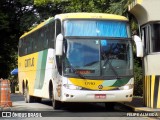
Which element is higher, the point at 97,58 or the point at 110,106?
the point at 97,58

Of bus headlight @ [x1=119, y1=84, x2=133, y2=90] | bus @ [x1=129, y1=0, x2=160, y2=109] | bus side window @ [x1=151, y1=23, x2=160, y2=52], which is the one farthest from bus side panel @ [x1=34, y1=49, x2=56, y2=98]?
bus side window @ [x1=151, y1=23, x2=160, y2=52]

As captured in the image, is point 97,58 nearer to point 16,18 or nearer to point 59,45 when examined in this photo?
point 59,45

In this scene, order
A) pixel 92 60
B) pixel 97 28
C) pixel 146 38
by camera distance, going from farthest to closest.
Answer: pixel 146 38
pixel 97 28
pixel 92 60

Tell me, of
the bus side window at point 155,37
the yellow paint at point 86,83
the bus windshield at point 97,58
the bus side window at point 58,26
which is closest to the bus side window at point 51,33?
the bus side window at point 58,26

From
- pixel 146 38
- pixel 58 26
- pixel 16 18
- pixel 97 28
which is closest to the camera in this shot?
pixel 97 28

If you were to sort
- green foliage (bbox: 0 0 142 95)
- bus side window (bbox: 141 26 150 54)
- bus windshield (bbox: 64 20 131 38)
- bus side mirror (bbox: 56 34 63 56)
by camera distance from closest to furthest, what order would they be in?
bus side mirror (bbox: 56 34 63 56), bus windshield (bbox: 64 20 131 38), bus side window (bbox: 141 26 150 54), green foliage (bbox: 0 0 142 95)

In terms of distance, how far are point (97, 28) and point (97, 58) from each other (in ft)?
4.17

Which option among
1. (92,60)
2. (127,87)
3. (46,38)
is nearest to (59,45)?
(92,60)

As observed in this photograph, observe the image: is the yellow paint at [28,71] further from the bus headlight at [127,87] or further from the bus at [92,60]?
the bus headlight at [127,87]

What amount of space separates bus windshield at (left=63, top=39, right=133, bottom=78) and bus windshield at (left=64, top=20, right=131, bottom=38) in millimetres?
298

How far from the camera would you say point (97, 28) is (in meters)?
17.5

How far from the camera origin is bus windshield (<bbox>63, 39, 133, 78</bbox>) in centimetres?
1681

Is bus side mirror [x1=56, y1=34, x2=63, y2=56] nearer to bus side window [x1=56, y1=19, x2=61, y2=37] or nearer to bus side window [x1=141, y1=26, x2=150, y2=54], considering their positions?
bus side window [x1=56, y1=19, x2=61, y2=37]

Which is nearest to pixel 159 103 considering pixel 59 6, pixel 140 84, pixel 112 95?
pixel 112 95
